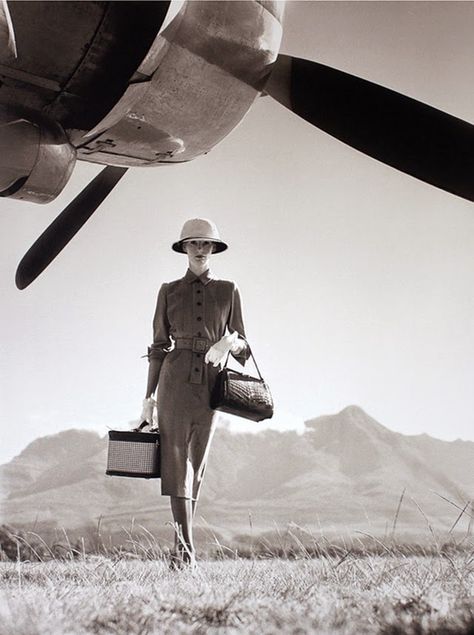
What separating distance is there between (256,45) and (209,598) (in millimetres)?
1163

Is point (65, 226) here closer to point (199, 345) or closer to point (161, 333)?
point (161, 333)

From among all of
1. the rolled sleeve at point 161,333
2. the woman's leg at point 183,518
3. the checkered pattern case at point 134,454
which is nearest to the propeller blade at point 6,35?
the rolled sleeve at point 161,333

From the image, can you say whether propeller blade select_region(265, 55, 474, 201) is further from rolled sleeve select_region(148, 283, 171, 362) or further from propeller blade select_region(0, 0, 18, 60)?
rolled sleeve select_region(148, 283, 171, 362)

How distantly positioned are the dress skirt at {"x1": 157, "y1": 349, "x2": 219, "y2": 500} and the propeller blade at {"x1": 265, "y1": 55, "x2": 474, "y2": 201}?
878 millimetres

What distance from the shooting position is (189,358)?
7.21ft

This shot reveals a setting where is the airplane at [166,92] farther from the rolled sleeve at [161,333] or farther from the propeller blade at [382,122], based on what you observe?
the rolled sleeve at [161,333]

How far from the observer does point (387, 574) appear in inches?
67.1

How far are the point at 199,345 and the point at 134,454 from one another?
387 mm

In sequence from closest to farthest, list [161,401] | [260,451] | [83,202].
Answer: [161,401] → [83,202] → [260,451]

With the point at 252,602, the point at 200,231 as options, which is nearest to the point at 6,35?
the point at 200,231

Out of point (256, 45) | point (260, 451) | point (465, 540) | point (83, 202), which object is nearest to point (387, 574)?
point (465, 540)

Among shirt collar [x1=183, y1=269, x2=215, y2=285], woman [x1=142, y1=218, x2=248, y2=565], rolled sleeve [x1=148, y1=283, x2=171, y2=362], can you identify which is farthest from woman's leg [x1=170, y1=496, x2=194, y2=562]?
shirt collar [x1=183, y1=269, x2=215, y2=285]

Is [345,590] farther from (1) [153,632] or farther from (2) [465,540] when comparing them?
(2) [465,540]

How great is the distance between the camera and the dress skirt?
211 centimetres
